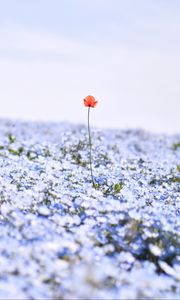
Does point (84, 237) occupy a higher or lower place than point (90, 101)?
lower

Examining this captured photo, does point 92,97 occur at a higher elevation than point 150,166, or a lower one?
higher

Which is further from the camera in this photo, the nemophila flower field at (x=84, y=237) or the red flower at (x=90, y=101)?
the red flower at (x=90, y=101)

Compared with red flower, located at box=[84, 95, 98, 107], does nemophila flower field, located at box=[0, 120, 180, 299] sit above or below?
below

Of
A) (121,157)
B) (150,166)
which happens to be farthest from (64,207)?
(121,157)

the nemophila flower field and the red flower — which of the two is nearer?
the nemophila flower field

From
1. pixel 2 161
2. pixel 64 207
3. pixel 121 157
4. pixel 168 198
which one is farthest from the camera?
pixel 121 157

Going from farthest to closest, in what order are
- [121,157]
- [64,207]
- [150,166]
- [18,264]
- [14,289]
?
[121,157] → [150,166] → [64,207] → [18,264] → [14,289]

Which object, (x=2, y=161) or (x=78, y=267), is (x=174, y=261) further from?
(x=2, y=161)

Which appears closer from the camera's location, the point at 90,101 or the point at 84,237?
the point at 84,237
